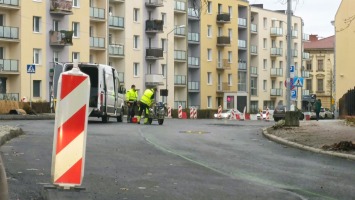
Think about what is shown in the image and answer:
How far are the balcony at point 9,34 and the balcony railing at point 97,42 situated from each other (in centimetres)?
1057

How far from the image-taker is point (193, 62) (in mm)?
90688

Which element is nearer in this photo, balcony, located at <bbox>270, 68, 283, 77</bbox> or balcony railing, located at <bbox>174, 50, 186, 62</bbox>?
balcony railing, located at <bbox>174, 50, 186, 62</bbox>

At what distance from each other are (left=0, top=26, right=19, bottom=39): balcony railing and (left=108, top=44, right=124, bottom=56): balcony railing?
45.6 feet

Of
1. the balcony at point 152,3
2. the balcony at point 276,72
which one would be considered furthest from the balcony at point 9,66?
the balcony at point 276,72

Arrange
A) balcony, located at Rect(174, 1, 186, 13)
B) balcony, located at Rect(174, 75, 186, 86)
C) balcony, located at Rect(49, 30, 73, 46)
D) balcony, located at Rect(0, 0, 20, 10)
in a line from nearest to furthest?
balcony, located at Rect(0, 0, 20, 10)
balcony, located at Rect(49, 30, 73, 46)
balcony, located at Rect(174, 75, 186, 86)
balcony, located at Rect(174, 1, 186, 13)

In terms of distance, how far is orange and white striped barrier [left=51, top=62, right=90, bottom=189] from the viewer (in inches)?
307

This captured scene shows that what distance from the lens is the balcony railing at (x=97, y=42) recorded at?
73125mm

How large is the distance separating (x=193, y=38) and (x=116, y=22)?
647 inches

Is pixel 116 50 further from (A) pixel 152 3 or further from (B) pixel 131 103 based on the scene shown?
(B) pixel 131 103

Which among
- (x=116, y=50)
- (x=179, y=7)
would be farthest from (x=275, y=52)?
(x=116, y=50)

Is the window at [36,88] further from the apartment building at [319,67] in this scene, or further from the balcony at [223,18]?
the apartment building at [319,67]

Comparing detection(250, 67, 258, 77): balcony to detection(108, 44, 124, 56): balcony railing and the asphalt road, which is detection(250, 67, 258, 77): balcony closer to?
detection(108, 44, 124, 56): balcony railing

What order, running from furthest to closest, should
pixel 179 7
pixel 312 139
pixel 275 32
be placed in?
pixel 275 32, pixel 179 7, pixel 312 139

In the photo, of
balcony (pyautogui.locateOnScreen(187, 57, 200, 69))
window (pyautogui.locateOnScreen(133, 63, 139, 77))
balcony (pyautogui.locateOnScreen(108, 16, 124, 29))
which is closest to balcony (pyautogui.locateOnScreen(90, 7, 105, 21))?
balcony (pyautogui.locateOnScreen(108, 16, 124, 29))
